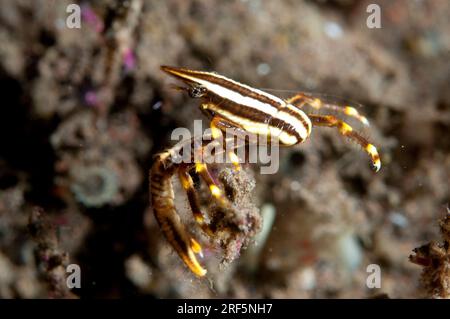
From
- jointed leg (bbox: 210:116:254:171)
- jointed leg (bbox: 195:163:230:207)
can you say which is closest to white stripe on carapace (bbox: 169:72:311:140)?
jointed leg (bbox: 210:116:254:171)

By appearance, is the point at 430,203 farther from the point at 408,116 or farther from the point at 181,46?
the point at 181,46

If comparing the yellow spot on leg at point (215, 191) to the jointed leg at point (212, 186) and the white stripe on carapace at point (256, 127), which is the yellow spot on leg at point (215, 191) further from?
the white stripe on carapace at point (256, 127)

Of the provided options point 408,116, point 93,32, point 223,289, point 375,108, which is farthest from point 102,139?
point 408,116

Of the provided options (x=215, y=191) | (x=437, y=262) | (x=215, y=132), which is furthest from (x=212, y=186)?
(x=437, y=262)

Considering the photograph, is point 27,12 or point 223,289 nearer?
point 223,289

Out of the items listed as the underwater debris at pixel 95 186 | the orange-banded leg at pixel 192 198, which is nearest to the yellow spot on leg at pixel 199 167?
the orange-banded leg at pixel 192 198

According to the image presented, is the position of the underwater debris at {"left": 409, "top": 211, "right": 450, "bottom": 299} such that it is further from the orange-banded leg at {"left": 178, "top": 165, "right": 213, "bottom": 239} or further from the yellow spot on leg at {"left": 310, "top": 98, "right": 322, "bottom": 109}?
the orange-banded leg at {"left": 178, "top": 165, "right": 213, "bottom": 239}
